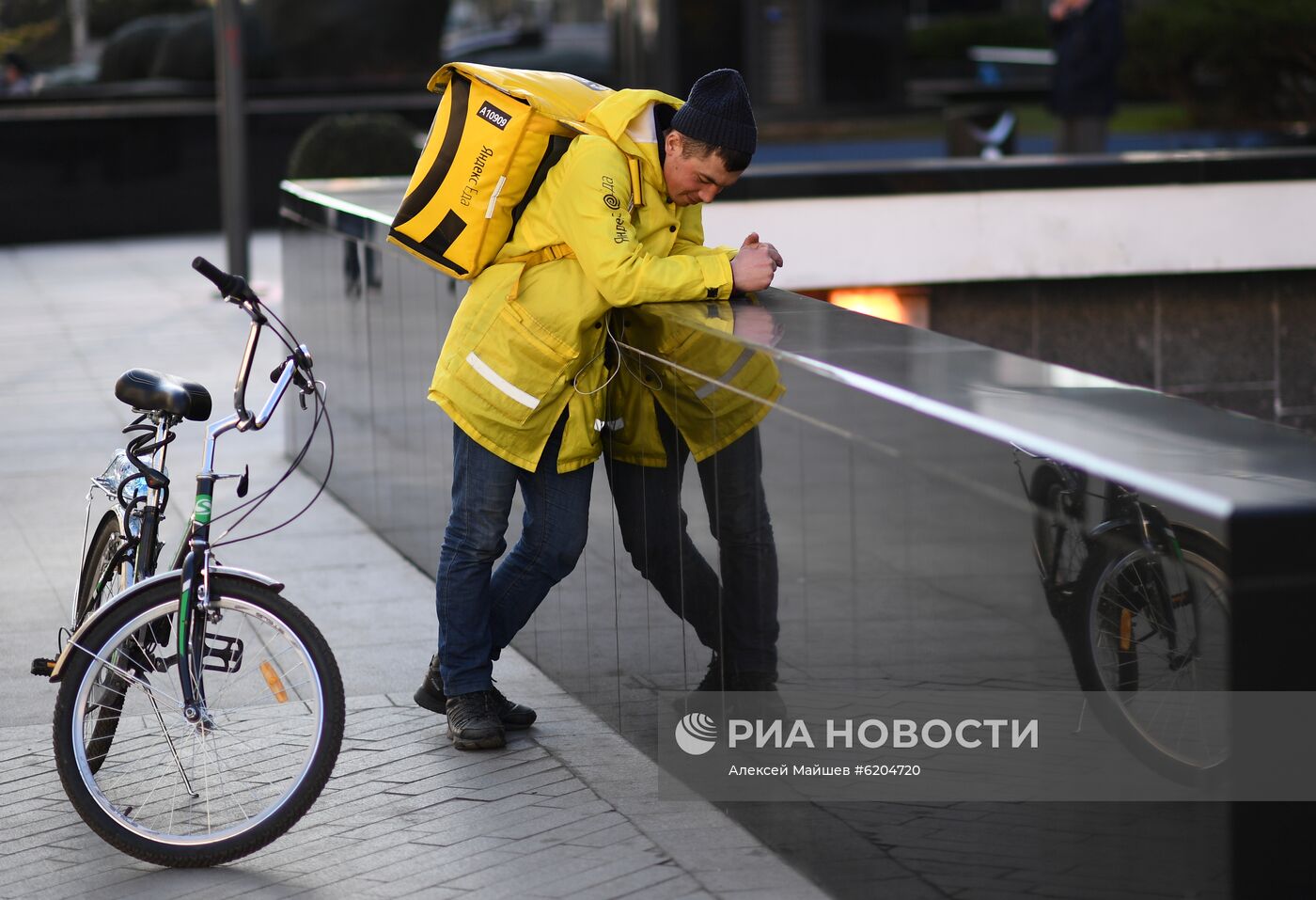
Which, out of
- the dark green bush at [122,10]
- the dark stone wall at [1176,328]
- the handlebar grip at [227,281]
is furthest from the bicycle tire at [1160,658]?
the dark green bush at [122,10]

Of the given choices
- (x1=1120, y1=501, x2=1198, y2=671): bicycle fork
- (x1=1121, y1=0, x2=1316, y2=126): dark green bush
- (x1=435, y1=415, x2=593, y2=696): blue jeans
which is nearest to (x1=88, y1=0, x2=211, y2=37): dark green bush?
(x1=1121, y1=0, x2=1316, y2=126): dark green bush

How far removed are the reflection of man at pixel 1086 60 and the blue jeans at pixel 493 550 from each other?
35.8 ft

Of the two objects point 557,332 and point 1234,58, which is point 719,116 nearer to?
point 557,332

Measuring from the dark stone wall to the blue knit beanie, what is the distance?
5.41m

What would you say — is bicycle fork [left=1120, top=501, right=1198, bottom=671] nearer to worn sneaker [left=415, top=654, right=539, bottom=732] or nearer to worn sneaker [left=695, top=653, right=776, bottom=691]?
worn sneaker [left=695, top=653, right=776, bottom=691]

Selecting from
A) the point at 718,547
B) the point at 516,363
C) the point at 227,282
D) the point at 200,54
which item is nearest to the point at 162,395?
the point at 227,282

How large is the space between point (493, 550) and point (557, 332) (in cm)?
66

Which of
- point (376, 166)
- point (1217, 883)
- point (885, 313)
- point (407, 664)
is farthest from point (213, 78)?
point (1217, 883)

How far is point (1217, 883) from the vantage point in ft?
9.17

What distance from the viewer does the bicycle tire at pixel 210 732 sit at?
4129 millimetres

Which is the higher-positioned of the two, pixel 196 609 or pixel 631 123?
pixel 631 123

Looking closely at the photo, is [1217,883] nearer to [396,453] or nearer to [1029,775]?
[1029,775]

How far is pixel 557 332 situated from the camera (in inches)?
183

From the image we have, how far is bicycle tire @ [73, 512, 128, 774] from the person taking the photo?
13.8 feet
